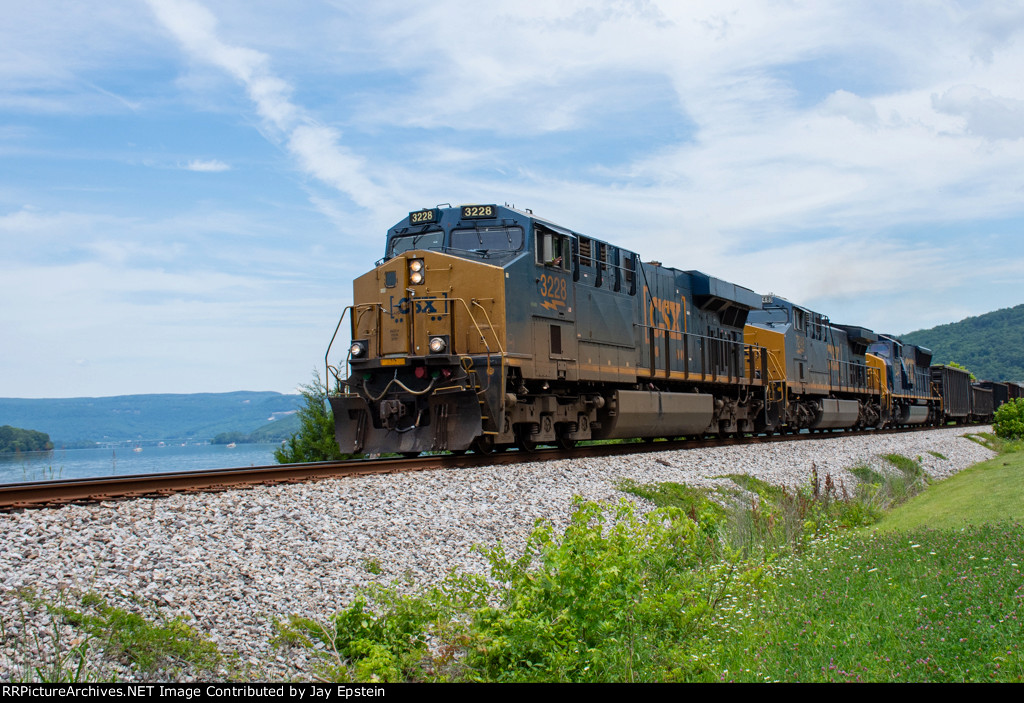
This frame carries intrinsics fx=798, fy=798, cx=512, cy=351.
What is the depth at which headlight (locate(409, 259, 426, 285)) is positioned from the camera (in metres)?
11.3

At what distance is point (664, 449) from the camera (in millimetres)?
13977

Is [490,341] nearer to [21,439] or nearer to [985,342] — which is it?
[21,439]

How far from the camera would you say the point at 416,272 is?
37.2ft

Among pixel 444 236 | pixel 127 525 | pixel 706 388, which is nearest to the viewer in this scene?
pixel 127 525

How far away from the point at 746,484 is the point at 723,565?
559 cm

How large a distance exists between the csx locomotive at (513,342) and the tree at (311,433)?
12707 millimetres

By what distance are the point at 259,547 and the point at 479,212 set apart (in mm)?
7242

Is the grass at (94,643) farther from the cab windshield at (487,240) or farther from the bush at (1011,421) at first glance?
the bush at (1011,421)

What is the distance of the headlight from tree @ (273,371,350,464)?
46.2 feet

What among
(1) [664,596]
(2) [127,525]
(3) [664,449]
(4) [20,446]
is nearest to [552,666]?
(1) [664,596]

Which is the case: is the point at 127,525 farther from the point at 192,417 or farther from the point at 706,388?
the point at 192,417

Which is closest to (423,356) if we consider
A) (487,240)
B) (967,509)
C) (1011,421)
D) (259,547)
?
(487,240)

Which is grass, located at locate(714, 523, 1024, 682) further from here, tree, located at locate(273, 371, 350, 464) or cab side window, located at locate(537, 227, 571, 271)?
tree, located at locate(273, 371, 350, 464)

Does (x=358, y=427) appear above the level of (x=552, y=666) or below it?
above
